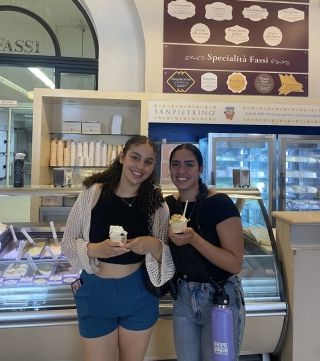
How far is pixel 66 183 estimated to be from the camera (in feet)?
9.10

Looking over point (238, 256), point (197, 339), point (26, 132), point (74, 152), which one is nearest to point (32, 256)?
point (197, 339)

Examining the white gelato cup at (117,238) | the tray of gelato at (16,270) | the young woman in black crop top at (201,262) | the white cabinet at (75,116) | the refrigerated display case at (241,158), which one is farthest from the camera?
the refrigerated display case at (241,158)

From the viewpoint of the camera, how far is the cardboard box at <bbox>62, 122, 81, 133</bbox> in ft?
16.3

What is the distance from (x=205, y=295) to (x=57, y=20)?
16.7 ft

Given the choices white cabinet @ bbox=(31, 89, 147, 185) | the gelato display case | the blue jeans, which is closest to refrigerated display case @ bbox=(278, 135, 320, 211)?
white cabinet @ bbox=(31, 89, 147, 185)

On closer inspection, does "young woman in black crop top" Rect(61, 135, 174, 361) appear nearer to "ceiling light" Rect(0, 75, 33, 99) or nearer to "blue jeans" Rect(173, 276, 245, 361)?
"blue jeans" Rect(173, 276, 245, 361)

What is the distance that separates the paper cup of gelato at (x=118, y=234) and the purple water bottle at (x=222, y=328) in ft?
1.59

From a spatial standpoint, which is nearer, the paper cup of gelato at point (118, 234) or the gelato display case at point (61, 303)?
the paper cup of gelato at point (118, 234)

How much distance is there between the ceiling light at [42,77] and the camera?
→ 5.64 m

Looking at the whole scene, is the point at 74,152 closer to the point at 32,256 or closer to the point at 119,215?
the point at 32,256

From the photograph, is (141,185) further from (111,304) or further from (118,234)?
(111,304)

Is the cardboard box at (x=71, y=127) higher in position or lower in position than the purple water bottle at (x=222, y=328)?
higher

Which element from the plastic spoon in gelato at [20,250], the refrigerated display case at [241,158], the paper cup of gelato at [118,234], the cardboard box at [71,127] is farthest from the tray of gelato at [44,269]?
the cardboard box at [71,127]

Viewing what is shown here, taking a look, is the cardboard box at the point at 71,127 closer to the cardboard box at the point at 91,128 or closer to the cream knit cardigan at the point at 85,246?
the cardboard box at the point at 91,128
